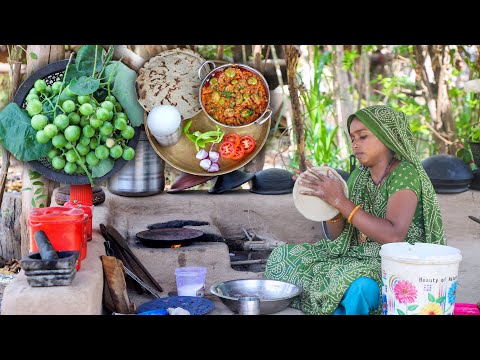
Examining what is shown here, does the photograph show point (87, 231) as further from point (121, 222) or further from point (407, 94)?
point (407, 94)

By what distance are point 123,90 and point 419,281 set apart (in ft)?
7.48

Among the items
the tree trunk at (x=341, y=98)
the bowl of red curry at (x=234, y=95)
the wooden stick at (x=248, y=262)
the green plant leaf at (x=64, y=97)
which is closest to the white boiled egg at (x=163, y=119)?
the bowl of red curry at (x=234, y=95)

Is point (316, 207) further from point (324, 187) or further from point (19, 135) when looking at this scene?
point (19, 135)

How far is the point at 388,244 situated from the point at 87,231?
1728 mm

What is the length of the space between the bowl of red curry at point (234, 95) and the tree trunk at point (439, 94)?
10.4 ft

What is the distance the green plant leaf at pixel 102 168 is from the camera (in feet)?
14.8

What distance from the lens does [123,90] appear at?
4590 mm

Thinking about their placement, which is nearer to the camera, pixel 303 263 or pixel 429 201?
pixel 429 201

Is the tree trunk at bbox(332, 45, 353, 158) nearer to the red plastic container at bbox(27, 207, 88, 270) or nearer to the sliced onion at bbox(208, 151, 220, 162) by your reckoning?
the sliced onion at bbox(208, 151, 220, 162)

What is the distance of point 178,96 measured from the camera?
17.2 ft

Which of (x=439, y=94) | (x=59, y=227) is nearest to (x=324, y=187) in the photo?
(x=59, y=227)
